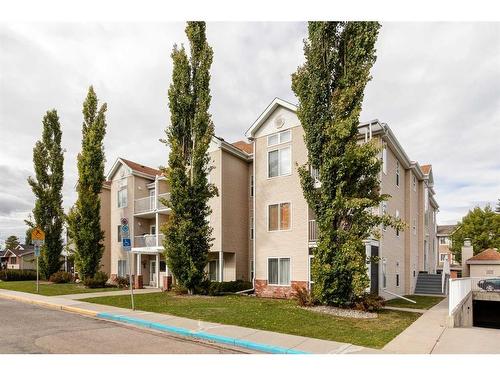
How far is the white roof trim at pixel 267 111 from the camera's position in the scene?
2061 cm

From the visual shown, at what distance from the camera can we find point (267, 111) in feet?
70.0

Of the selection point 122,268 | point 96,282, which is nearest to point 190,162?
point 96,282

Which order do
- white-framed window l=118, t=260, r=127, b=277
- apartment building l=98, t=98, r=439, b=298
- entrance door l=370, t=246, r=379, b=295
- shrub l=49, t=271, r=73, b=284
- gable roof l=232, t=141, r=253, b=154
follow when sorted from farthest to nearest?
white-framed window l=118, t=260, r=127, b=277 < shrub l=49, t=271, r=73, b=284 < gable roof l=232, t=141, r=253, b=154 < apartment building l=98, t=98, r=439, b=298 < entrance door l=370, t=246, r=379, b=295

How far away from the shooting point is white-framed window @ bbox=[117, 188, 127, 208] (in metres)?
30.8

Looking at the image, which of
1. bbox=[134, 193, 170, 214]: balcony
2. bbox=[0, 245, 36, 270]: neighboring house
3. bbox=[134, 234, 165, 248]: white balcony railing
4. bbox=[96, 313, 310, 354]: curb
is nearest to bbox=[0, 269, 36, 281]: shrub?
bbox=[134, 234, 165, 248]: white balcony railing

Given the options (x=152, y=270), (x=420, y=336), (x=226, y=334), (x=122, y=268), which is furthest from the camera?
(x=122, y=268)

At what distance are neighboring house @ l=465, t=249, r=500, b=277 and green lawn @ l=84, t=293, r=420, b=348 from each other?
20168mm

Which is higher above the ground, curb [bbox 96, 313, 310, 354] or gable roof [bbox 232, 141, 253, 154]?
gable roof [bbox 232, 141, 253, 154]

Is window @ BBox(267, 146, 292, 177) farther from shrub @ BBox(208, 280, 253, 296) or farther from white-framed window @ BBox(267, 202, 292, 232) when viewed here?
shrub @ BBox(208, 280, 253, 296)

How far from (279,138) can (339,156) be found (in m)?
7.43

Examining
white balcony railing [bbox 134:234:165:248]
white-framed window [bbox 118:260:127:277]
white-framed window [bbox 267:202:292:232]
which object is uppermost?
white-framed window [bbox 267:202:292:232]

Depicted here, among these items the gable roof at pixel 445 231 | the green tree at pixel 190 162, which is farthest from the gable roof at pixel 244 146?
the gable roof at pixel 445 231

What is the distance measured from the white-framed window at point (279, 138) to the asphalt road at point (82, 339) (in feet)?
43.1

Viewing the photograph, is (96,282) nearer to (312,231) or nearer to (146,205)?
(146,205)
